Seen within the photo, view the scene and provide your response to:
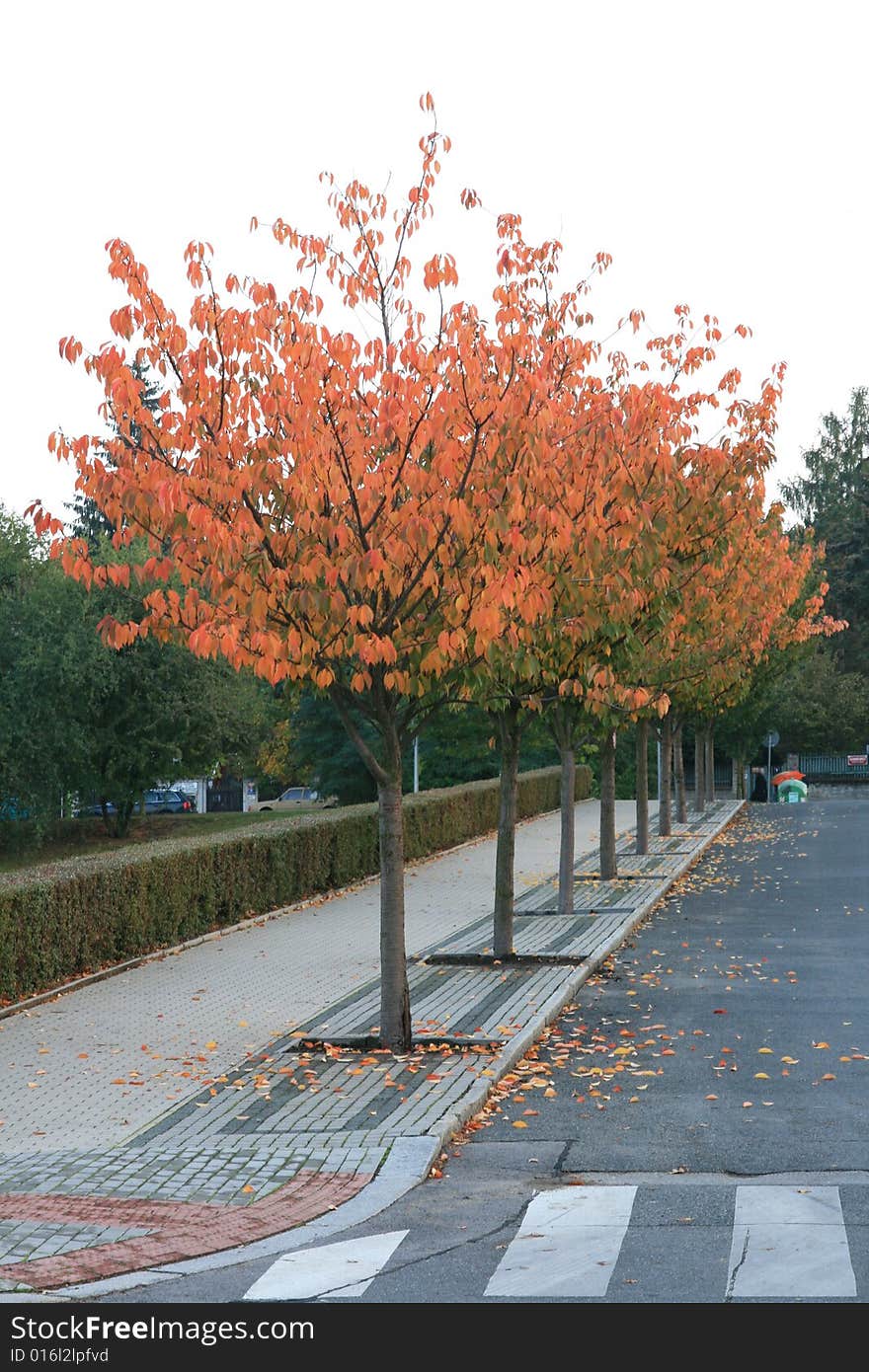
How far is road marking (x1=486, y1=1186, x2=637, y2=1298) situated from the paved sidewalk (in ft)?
3.21

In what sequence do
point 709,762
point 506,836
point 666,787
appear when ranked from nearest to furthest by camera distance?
point 506,836, point 666,787, point 709,762

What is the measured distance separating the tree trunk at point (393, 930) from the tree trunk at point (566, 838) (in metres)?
7.47

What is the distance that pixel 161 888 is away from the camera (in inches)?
653

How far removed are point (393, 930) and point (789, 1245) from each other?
5226mm

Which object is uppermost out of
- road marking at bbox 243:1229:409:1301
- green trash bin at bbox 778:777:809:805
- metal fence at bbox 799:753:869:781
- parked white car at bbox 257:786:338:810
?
metal fence at bbox 799:753:869:781

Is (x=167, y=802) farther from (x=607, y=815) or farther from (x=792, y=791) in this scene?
(x=607, y=815)

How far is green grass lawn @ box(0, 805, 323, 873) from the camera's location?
45531mm

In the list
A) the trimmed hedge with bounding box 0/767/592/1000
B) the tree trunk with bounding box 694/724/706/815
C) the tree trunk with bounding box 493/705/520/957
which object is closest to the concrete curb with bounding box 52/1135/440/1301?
the trimmed hedge with bounding box 0/767/592/1000

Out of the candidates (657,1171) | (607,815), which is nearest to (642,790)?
(607,815)

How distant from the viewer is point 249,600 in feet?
32.7

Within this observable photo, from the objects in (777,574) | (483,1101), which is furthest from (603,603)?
(777,574)

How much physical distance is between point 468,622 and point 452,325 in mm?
2354

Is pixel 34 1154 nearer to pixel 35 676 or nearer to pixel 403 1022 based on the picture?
pixel 403 1022

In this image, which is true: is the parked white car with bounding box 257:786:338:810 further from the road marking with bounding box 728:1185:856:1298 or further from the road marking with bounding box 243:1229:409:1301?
the road marking with bounding box 243:1229:409:1301
